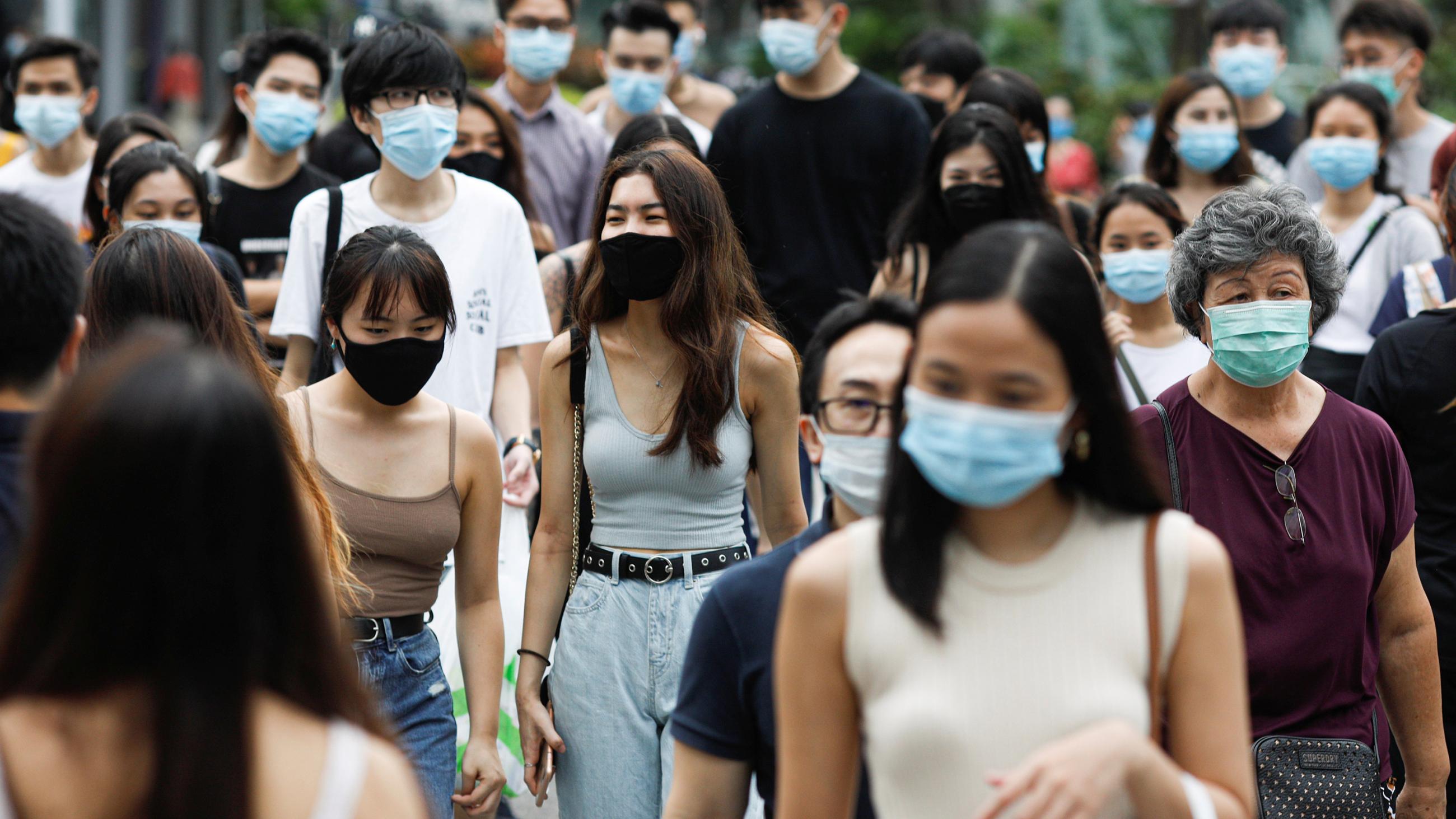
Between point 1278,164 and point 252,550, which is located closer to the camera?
point 252,550

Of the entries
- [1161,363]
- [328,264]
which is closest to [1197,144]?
[1161,363]

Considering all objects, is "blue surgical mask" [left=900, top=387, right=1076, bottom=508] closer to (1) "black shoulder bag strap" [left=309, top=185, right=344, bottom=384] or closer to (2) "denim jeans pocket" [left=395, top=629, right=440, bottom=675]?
(2) "denim jeans pocket" [left=395, top=629, right=440, bottom=675]

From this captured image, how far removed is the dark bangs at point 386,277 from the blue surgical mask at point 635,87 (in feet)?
13.5

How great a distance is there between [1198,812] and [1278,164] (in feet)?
22.4

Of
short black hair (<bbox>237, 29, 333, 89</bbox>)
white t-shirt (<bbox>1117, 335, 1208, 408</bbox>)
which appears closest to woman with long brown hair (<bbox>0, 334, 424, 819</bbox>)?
white t-shirt (<bbox>1117, 335, 1208, 408</bbox>)

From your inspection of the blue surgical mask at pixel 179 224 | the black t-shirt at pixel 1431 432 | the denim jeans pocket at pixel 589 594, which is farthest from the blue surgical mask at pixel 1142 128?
the denim jeans pocket at pixel 589 594

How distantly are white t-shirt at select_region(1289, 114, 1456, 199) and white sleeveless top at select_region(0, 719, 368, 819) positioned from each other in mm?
6881

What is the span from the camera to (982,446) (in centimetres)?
215

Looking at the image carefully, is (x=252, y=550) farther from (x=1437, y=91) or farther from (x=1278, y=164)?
(x=1437, y=91)

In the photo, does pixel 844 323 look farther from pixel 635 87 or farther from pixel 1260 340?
pixel 635 87

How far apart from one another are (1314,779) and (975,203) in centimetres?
287

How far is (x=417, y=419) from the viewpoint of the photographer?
405cm

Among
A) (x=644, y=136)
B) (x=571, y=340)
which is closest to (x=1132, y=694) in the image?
(x=571, y=340)

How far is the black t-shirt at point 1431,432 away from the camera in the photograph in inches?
167
